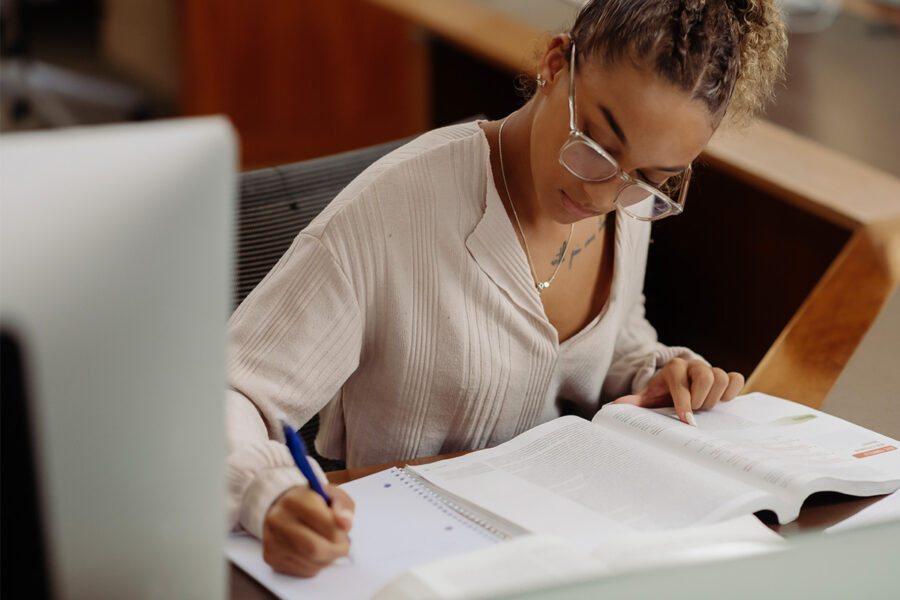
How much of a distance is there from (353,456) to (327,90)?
9.58ft

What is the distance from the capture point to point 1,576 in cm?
48

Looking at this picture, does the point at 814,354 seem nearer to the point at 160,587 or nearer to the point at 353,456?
the point at 353,456

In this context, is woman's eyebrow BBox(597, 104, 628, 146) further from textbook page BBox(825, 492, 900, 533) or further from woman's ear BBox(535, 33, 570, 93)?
textbook page BBox(825, 492, 900, 533)

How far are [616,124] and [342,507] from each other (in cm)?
40

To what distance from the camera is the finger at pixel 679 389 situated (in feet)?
3.44

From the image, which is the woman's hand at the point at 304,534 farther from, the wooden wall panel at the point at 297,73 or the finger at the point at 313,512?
the wooden wall panel at the point at 297,73

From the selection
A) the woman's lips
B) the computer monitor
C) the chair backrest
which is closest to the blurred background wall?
the chair backrest

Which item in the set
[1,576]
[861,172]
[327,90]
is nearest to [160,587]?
[1,576]

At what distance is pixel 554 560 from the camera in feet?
2.38

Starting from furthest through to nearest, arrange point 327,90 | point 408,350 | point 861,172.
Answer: point 327,90 → point 861,172 → point 408,350

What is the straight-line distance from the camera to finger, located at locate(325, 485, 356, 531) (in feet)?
2.48

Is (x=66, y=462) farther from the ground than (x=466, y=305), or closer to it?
farther from the ground

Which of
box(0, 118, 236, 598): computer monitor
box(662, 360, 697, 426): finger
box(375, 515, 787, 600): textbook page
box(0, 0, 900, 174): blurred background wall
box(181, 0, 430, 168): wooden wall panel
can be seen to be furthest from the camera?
box(181, 0, 430, 168): wooden wall panel

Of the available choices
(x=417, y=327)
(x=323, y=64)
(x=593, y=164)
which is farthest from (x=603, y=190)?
(x=323, y=64)
